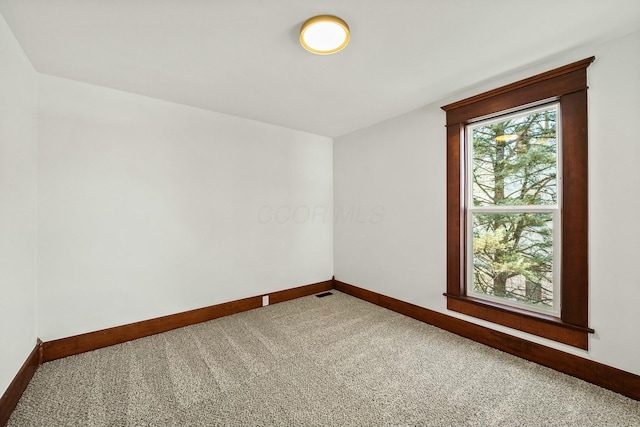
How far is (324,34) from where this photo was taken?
5.45 ft

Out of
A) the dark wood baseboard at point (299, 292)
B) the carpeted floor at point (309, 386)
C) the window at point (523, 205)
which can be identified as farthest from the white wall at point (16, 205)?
the window at point (523, 205)

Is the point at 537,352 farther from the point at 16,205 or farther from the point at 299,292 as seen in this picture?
the point at 16,205

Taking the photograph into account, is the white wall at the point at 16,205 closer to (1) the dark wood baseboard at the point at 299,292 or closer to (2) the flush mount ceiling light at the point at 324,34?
(2) the flush mount ceiling light at the point at 324,34

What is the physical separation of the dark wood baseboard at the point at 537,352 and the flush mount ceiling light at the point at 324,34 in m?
2.63

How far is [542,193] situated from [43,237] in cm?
408

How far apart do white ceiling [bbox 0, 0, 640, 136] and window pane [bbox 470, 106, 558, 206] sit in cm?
48

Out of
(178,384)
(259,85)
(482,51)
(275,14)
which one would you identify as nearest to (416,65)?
(482,51)

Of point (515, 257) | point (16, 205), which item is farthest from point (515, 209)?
point (16, 205)

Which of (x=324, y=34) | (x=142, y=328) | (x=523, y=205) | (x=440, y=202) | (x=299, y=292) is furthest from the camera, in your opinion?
(x=299, y=292)

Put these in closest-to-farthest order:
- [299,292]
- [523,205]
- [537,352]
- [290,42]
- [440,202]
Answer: [290,42]
[537,352]
[523,205]
[440,202]
[299,292]

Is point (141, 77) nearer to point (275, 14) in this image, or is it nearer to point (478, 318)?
point (275, 14)

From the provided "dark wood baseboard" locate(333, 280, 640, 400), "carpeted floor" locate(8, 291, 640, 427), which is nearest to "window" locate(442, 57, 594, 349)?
"dark wood baseboard" locate(333, 280, 640, 400)

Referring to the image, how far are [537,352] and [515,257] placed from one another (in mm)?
754

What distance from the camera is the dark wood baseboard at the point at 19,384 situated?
1.51m
